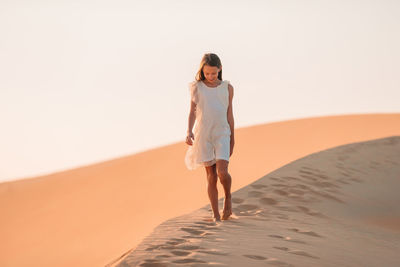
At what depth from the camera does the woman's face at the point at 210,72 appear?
Result: 535 centimetres

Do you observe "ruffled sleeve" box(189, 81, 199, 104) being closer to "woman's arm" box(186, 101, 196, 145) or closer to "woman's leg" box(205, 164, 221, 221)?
"woman's arm" box(186, 101, 196, 145)

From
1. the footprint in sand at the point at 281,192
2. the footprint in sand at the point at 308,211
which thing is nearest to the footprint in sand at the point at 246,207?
the footprint in sand at the point at 308,211

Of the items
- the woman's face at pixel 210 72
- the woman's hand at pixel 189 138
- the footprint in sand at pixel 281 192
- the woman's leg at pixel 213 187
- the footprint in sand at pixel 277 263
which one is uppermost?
the woman's face at pixel 210 72

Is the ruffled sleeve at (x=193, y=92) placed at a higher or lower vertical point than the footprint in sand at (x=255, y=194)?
higher

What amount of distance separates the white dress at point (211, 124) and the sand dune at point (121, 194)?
6.59ft

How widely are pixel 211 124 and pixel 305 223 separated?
177 cm

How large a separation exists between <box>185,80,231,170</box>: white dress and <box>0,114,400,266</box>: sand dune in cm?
201

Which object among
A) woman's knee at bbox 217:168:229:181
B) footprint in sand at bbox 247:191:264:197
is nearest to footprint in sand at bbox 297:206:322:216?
footprint in sand at bbox 247:191:264:197

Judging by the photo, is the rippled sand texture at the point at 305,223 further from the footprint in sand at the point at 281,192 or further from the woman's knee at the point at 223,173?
the woman's knee at the point at 223,173

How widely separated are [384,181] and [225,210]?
541cm

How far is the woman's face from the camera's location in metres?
5.35

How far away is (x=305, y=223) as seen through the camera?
618 centimetres

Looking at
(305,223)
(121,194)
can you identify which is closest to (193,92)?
(305,223)

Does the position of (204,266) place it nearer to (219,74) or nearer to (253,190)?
(219,74)
